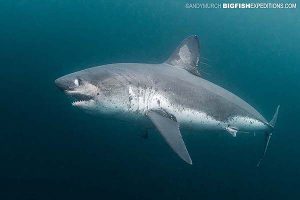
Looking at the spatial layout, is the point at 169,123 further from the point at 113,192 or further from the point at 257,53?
the point at 257,53

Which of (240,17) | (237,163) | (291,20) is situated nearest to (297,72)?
(291,20)

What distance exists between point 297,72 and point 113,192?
86.0 metres

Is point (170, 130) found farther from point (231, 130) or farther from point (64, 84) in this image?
point (231, 130)

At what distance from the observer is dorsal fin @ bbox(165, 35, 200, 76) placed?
27.3 feet

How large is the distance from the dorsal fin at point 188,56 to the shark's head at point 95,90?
8.93 feet

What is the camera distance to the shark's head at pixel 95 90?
5281 mm

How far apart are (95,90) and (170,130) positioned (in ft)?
4.65

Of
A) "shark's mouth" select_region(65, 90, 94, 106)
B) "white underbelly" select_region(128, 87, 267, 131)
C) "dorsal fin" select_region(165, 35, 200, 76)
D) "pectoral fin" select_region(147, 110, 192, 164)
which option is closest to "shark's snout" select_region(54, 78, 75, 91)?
"shark's mouth" select_region(65, 90, 94, 106)

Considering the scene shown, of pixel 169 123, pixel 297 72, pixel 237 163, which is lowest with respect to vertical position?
pixel 237 163

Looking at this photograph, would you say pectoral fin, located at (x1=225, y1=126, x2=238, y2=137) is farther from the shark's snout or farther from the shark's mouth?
the shark's snout

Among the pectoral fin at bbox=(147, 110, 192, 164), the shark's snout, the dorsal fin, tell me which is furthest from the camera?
the dorsal fin

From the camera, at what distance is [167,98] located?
6676mm

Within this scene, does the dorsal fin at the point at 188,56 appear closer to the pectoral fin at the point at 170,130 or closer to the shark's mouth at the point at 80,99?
the pectoral fin at the point at 170,130

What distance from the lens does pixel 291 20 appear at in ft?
290
